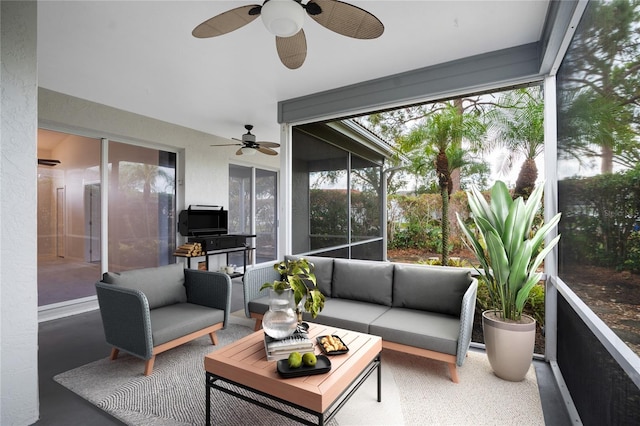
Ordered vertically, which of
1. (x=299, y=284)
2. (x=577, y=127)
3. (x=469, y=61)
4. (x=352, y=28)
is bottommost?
(x=299, y=284)

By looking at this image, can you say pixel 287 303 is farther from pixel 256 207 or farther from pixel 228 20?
pixel 256 207

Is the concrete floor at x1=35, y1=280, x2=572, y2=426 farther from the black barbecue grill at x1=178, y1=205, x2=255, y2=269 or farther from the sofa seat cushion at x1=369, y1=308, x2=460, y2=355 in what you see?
the black barbecue grill at x1=178, y1=205, x2=255, y2=269

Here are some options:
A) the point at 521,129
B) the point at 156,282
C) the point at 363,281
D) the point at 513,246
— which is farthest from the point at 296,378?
the point at 521,129

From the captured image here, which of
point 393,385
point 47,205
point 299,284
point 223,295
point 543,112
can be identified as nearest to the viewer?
point 299,284

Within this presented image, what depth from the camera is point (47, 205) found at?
410 cm

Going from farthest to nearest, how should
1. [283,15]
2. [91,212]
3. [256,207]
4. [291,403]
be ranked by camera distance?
1. [256,207]
2. [91,212]
3. [283,15]
4. [291,403]

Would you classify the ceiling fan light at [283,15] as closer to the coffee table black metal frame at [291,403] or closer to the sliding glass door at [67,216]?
the coffee table black metal frame at [291,403]

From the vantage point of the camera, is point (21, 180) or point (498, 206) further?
point (498, 206)

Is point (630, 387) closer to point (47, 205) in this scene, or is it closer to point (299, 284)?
point (299, 284)

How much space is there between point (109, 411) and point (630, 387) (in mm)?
2765

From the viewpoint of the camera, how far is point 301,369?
Answer: 1.69 meters

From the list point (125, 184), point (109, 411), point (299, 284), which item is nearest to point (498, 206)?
point (299, 284)

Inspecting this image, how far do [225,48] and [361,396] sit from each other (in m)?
3.08

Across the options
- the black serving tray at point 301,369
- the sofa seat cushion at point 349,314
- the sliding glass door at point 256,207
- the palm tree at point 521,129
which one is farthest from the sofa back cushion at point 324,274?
the sliding glass door at point 256,207
